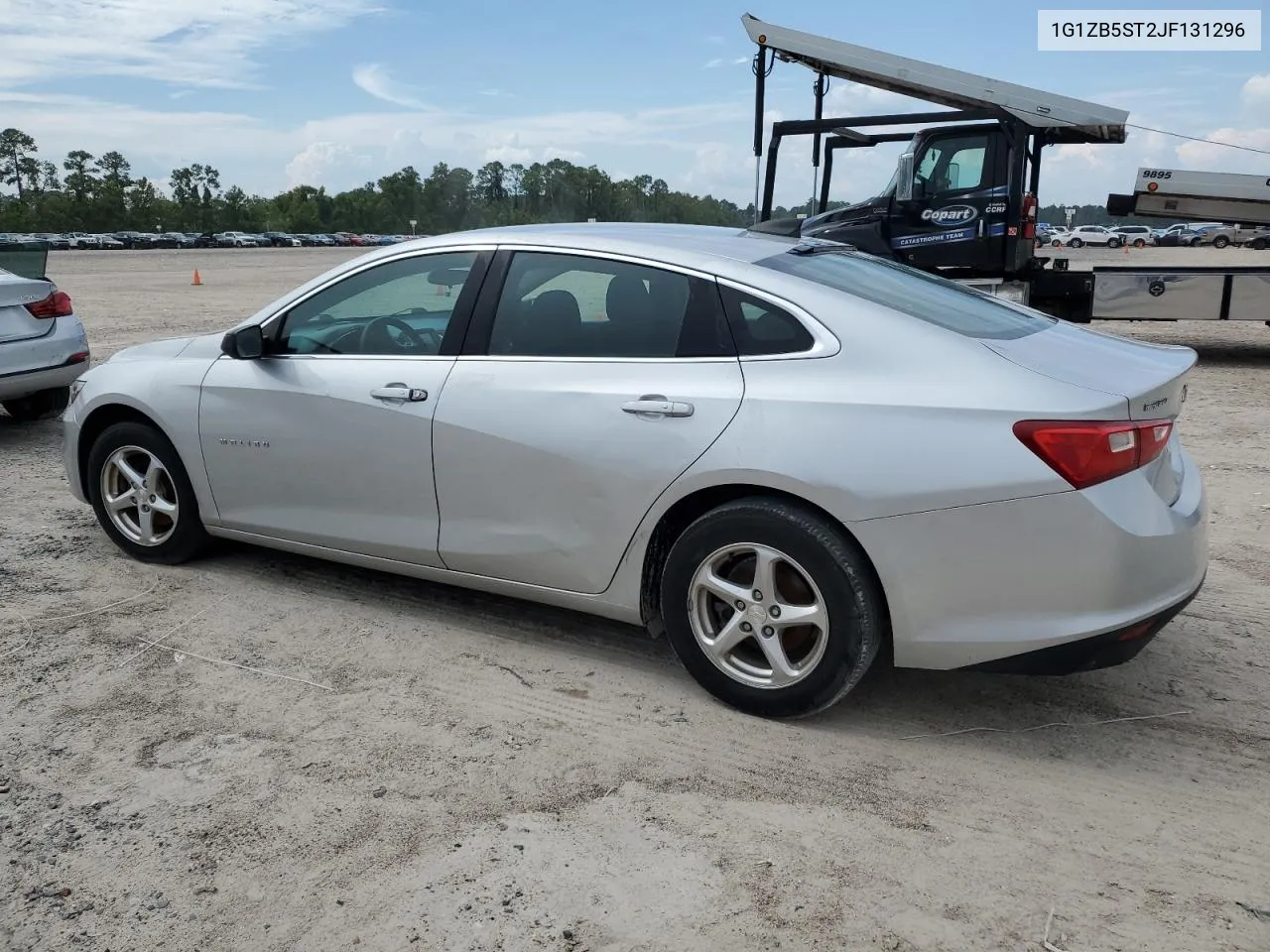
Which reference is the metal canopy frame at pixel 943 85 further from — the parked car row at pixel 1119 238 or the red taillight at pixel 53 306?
the parked car row at pixel 1119 238

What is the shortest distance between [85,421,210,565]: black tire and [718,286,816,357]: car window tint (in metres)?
2.69

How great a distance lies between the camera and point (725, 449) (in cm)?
345

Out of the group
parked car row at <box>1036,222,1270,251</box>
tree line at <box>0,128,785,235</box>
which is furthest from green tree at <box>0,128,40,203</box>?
parked car row at <box>1036,222,1270,251</box>

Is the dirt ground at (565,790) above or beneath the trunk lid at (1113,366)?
beneath

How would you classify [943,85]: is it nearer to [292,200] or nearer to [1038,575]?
[1038,575]

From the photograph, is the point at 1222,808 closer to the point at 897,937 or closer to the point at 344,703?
the point at 897,937

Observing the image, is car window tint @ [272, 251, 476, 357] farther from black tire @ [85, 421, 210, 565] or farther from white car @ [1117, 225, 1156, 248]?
white car @ [1117, 225, 1156, 248]

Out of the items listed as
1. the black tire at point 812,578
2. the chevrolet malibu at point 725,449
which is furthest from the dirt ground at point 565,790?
the chevrolet malibu at point 725,449

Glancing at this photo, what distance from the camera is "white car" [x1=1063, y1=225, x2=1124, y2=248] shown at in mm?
68312

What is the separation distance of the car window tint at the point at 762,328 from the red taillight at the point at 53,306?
20.6 ft

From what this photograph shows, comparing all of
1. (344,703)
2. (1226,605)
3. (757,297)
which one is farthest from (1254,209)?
(344,703)

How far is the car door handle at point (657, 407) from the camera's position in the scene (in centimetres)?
355

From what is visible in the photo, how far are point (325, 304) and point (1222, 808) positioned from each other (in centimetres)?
365

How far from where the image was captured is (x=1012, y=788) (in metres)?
3.19
